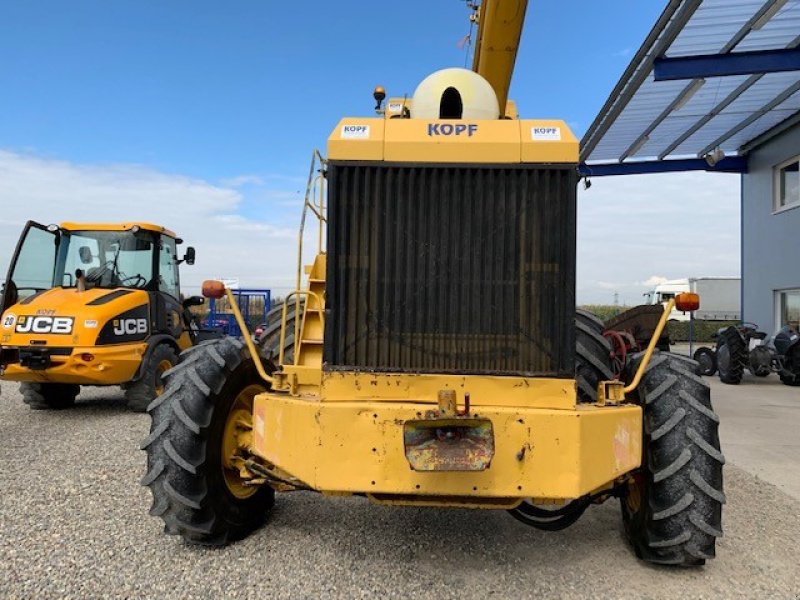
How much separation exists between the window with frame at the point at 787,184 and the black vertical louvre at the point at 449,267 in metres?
13.4

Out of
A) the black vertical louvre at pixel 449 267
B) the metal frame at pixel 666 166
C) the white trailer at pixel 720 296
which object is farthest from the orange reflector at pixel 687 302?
the white trailer at pixel 720 296

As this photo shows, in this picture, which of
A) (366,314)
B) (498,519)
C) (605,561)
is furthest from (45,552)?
(605,561)

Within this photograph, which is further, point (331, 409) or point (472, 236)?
point (472, 236)

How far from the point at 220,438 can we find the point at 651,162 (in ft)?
50.8

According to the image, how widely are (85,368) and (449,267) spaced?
18.6 feet

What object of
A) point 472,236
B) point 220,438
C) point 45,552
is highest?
point 472,236

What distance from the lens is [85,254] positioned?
27.5 ft

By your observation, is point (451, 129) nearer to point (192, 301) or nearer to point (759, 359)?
point (192, 301)

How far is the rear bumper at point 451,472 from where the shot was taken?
2.77 metres

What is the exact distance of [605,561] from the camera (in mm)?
3410

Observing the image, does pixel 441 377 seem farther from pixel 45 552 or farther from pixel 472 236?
pixel 45 552

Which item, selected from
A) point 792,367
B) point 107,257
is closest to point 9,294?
point 107,257

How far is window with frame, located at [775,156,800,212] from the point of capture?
14.0 metres

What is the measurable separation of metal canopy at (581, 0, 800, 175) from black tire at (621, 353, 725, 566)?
7.27 metres
